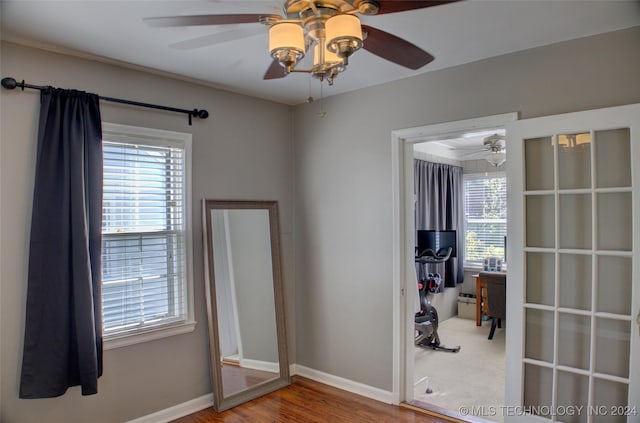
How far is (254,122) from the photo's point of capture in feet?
12.2

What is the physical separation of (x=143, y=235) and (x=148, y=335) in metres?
0.72

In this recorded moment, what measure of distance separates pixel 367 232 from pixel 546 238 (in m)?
1.36

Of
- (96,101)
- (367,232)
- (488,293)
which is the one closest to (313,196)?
(367,232)

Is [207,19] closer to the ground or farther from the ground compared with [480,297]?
farther from the ground

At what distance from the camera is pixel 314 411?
3.20 metres

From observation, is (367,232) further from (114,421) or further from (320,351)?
(114,421)

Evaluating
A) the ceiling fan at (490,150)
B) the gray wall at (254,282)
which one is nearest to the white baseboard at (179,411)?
the gray wall at (254,282)

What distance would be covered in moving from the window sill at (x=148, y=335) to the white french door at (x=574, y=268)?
231 cm

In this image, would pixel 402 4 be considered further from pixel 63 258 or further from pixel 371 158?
pixel 63 258

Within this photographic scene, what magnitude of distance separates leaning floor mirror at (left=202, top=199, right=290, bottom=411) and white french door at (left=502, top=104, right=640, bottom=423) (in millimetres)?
1963

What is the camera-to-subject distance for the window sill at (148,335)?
2777mm

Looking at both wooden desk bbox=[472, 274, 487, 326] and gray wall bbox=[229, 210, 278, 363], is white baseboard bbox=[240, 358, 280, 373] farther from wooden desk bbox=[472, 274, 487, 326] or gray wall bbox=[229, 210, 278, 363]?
wooden desk bbox=[472, 274, 487, 326]

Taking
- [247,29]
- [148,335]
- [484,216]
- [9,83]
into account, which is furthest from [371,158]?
[484,216]

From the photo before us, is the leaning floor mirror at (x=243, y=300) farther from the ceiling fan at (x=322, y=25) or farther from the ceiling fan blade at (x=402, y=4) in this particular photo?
the ceiling fan blade at (x=402, y=4)
